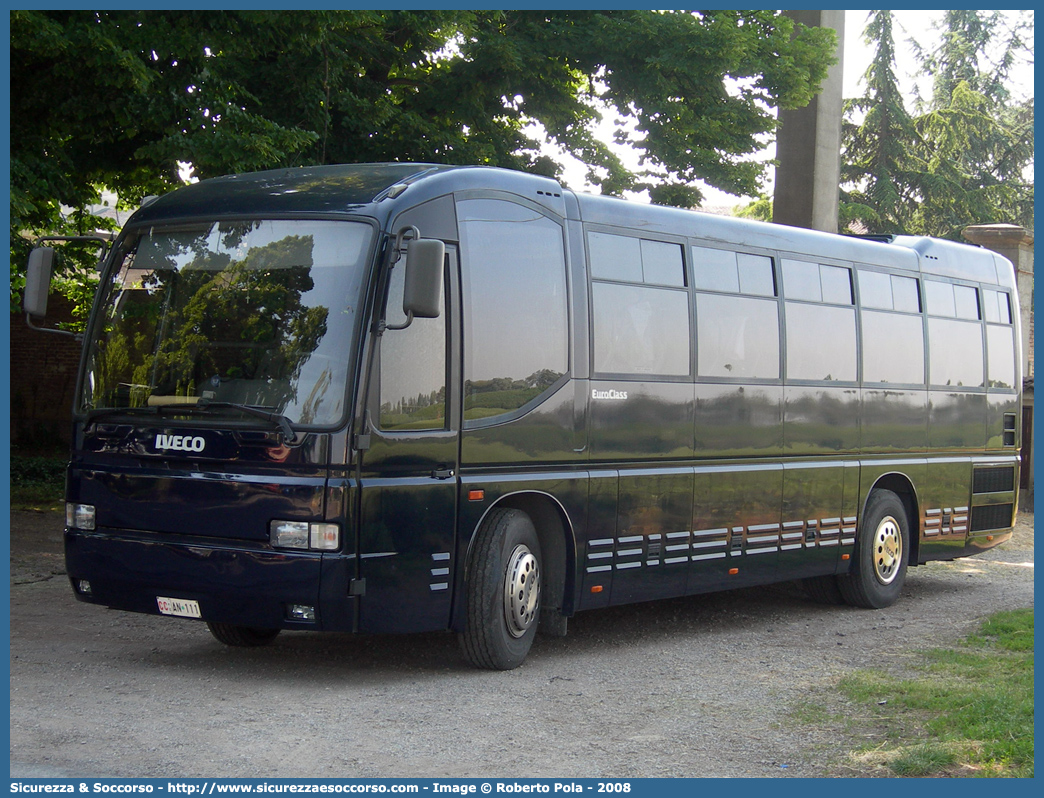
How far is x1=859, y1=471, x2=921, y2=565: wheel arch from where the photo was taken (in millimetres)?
12691

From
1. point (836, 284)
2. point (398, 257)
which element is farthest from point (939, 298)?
point (398, 257)

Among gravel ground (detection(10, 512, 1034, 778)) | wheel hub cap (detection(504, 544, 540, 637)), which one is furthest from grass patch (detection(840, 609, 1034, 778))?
wheel hub cap (detection(504, 544, 540, 637))

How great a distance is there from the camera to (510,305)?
29.0 ft

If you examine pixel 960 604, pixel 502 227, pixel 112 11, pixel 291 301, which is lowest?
pixel 960 604

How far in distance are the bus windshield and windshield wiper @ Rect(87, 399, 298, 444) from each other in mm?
24

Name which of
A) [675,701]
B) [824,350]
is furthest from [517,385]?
[824,350]

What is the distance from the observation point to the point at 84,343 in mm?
8656

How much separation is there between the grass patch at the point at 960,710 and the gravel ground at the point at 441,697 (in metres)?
0.24

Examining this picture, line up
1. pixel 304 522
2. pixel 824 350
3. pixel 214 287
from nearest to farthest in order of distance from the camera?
pixel 304 522 < pixel 214 287 < pixel 824 350

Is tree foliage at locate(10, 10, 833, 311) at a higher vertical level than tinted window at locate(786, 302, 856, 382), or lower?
higher

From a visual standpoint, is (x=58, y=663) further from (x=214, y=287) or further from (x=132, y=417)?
(x=214, y=287)

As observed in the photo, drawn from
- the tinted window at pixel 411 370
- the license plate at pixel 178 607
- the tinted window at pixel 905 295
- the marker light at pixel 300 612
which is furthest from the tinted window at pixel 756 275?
the license plate at pixel 178 607

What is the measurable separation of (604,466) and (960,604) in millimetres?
5099

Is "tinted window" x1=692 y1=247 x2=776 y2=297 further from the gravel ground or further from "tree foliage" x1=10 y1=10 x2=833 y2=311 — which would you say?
"tree foliage" x1=10 y1=10 x2=833 y2=311
